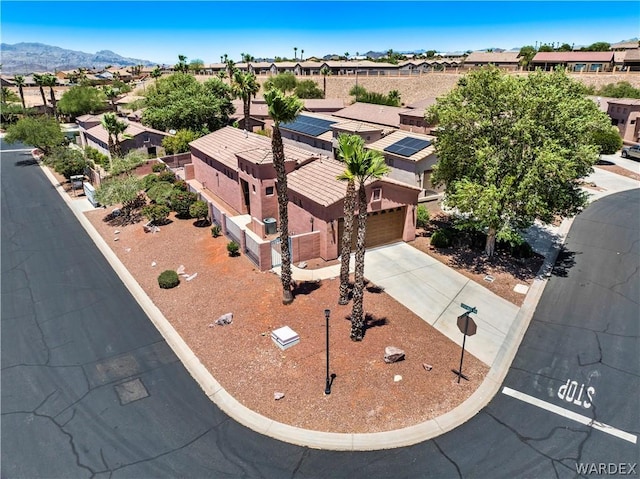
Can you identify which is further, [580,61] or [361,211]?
[580,61]

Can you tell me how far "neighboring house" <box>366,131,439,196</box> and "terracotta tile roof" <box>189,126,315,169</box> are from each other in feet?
31.4

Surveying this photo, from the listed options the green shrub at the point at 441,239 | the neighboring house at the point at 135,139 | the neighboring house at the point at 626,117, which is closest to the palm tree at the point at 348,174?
the green shrub at the point at 441,239

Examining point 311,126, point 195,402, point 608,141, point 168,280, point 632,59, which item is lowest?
point 195,402

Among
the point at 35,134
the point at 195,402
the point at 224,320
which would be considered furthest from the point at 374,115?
the point at 195,402

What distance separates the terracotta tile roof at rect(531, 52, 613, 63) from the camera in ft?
280

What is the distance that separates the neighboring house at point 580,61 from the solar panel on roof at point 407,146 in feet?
199

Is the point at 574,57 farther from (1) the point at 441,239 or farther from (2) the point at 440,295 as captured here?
(2) the point at 440,295

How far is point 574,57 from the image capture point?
89.2 metres

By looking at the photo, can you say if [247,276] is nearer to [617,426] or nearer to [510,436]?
[510,436]

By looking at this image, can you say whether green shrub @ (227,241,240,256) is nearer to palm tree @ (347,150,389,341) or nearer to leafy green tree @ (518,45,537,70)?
palm tree @ (347,150,389,341)

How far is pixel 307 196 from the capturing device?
25250 mm

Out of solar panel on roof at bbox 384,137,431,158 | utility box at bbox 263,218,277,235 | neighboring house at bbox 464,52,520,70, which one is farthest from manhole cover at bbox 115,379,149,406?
neighboring house at bbox 464,52,520,70

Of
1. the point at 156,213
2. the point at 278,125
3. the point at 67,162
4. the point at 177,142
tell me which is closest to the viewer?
the point at 278,125

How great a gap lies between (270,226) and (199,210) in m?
5.73
